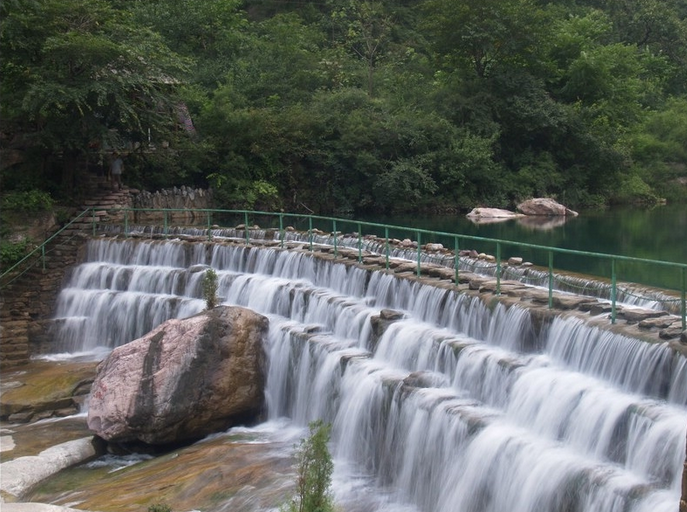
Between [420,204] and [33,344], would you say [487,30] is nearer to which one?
[420,204]

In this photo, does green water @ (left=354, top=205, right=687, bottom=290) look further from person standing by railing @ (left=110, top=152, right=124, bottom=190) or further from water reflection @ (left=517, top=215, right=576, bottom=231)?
person standing by railing @ (left=110, top=152, right=124, bottom=190)

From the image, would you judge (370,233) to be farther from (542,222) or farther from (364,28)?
(364,28)

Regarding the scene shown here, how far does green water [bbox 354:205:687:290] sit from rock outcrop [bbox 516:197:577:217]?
105cm

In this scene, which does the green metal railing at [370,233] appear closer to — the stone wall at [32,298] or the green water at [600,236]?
the green water at [600,236]

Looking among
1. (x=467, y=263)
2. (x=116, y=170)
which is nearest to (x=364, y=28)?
(x=116, y=170)

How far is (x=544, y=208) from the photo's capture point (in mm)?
47938

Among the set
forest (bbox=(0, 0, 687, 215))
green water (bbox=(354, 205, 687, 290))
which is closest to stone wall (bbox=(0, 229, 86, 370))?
forest (bbox=(0, 0, 687, 215))

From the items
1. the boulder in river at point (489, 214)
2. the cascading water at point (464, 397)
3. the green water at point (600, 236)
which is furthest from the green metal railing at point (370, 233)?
the boulder in river at point (489, 214)

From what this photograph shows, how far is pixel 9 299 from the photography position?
2698 cm

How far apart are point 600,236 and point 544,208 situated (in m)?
11.3

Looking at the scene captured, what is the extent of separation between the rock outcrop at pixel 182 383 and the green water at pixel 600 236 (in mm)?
10498

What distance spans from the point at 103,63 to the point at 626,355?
22.7m

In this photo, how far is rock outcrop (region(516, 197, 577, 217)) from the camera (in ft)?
157

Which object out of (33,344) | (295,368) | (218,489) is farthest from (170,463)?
(33,344)
